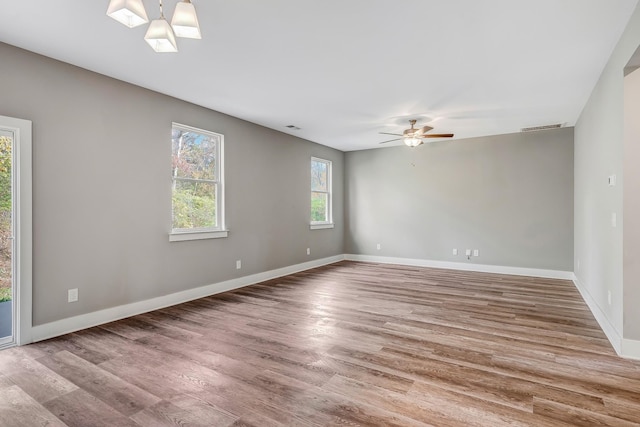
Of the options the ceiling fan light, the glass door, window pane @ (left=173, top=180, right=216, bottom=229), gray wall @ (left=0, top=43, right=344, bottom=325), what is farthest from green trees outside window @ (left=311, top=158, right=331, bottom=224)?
the ceiling fan light

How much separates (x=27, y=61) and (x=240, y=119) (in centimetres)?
267

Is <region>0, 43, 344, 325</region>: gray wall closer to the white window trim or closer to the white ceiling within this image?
the white ceiling

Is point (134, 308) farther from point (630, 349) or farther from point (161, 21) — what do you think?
point (630, 349)

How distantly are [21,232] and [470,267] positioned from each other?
6897mm

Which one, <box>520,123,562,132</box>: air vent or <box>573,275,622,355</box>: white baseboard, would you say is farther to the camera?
<box>520,123,562,132</box>: air vent

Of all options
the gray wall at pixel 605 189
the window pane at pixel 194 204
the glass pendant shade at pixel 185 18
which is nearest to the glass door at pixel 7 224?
A: the window pane at pixel 194 204

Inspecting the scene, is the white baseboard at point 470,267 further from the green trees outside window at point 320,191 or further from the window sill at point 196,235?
the window sill at point 196,235

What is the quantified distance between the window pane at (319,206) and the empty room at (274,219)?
1.46m

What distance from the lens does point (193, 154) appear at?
471cm

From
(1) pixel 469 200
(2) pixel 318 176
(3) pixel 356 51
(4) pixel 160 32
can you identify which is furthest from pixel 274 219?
(4) pixel 160 32

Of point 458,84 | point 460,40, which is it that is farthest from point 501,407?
point 458,84

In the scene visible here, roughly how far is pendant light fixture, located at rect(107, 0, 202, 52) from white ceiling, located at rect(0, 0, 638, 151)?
0.46 metres

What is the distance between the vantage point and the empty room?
2230 millimetres

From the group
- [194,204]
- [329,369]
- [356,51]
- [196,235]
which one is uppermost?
[356,51]
